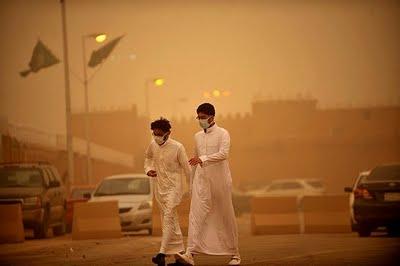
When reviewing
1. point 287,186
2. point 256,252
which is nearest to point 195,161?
point 256,252

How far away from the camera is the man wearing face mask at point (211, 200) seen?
13.5m

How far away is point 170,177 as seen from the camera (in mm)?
13828

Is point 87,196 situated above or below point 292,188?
above

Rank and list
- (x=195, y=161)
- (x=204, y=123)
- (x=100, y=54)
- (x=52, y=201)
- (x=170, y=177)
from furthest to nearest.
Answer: (x=100, y=54) → (x=52, y=201) → (x=170, y=177) → (x=204, y=123) → (x=195, y=161)

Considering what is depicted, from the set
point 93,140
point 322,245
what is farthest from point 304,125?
point 322,245

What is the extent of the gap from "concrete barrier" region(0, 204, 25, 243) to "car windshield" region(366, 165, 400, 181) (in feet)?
23.8

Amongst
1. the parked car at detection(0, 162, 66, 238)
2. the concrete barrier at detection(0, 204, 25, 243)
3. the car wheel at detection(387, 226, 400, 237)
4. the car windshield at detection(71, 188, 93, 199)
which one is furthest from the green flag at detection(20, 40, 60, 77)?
the car wheel at detection(387, 226, 400, 237)

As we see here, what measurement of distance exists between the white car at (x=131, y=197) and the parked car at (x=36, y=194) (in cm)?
102

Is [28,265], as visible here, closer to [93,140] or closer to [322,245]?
[322,245]

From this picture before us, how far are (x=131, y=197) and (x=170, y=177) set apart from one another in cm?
1241

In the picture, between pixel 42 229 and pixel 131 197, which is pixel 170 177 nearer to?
pixel 42 229

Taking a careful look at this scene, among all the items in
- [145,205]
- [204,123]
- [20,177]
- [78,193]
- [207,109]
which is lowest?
[145,205]

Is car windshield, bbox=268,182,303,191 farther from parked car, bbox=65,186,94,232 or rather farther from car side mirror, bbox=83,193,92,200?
car side mirror, bbox=83,193,92,200

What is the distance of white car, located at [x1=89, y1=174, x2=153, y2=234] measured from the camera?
25.5 metres
